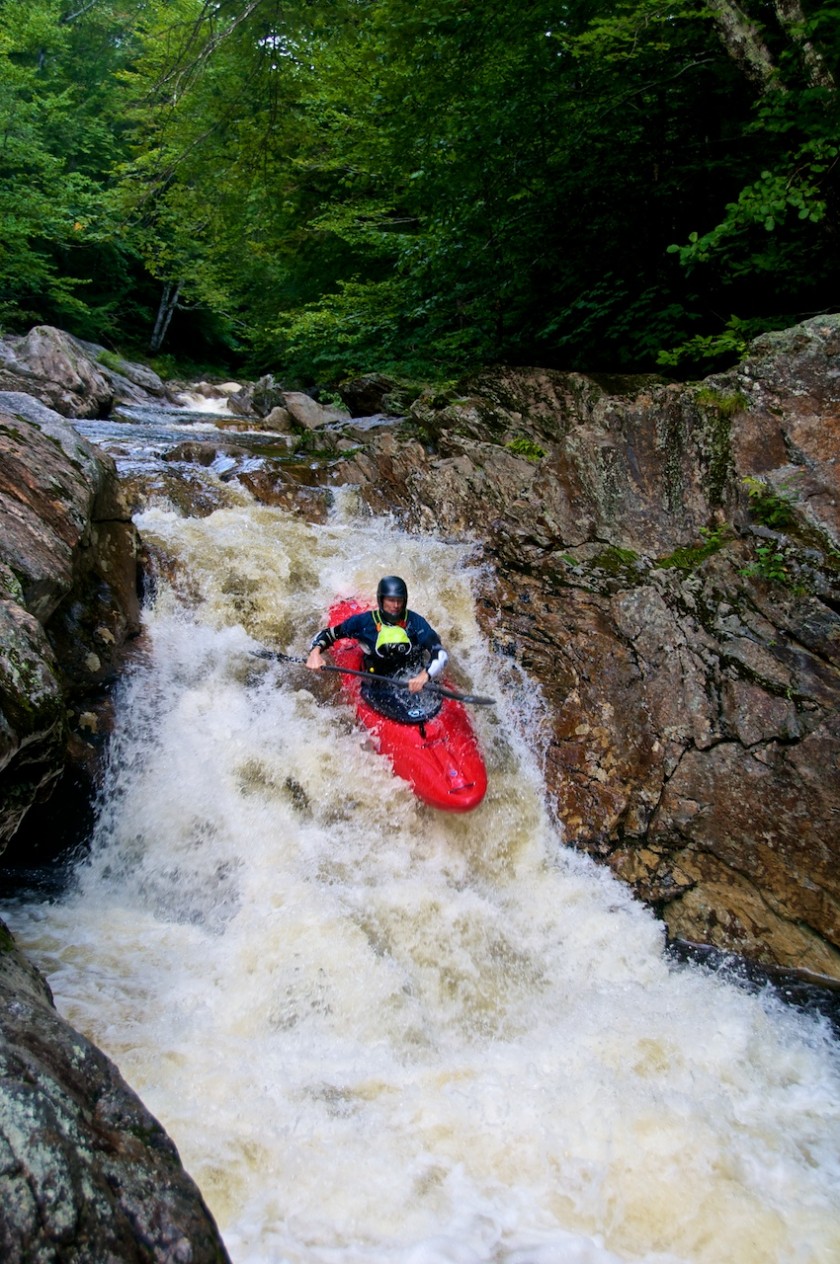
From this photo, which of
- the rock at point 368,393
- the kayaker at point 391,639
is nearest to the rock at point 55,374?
the rock at point 368,393

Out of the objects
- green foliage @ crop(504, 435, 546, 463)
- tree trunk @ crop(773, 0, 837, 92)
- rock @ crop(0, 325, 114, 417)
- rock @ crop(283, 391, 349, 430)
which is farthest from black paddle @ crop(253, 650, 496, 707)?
rock @ crop(0, 325, 114, 417)

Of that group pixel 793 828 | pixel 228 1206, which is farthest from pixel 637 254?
pixel 228 1206

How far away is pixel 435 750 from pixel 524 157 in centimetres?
615

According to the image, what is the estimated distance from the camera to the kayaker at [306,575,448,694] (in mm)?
4809

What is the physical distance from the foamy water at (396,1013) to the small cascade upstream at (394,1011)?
0.04 feet

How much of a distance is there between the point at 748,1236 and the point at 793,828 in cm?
231

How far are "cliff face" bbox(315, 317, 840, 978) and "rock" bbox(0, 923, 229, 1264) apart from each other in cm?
320

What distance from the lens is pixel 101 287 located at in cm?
1942

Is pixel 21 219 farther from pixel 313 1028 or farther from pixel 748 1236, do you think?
pixel 748 1236

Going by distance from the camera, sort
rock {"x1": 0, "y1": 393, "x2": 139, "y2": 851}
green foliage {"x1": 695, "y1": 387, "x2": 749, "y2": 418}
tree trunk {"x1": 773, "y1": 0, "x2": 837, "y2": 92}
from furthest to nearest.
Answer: green foliage {"x1": 695, "y1": 387, "x2": 749, "y2": 418} < tree trunk {"x1": 773, "y1": 0, "x2": 837, "y2": 92} < rock {"x1": 0, "y1": 393, "x2": 139, "y2": 851}

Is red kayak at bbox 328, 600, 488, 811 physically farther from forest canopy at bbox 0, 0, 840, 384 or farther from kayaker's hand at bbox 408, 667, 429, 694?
forest canopy at bbox 0, 0, 840, 384

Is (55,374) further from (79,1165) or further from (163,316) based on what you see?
(79,1165)

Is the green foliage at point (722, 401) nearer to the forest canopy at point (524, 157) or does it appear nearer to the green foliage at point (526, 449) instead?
the forest canopy at point (524, 157)

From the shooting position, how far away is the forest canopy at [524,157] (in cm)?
482
